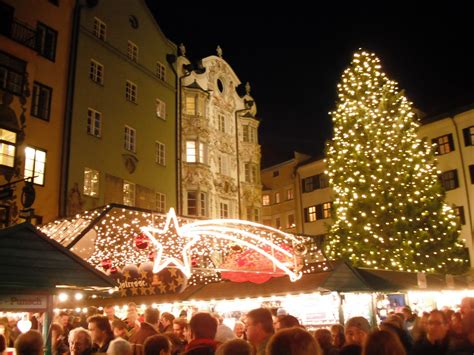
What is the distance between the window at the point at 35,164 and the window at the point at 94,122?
316cm

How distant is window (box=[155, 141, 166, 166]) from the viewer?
27.5 m

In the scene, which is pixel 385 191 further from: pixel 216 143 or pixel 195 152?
pixel 195 152

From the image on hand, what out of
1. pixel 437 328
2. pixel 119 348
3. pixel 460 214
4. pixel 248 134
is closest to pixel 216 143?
pixel 248 134

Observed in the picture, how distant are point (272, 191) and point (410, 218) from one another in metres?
21.4

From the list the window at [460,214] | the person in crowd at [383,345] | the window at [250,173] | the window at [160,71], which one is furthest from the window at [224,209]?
the person in crowd at [383,345]

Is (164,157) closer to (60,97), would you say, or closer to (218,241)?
(60,97)

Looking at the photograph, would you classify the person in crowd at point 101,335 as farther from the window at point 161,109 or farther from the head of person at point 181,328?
the window at point 161,109

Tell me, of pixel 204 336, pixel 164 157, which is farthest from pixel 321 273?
pixel 164 157

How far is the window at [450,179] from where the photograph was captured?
3490 cm

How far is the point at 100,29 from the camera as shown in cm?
2514

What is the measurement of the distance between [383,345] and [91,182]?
66.8 feet

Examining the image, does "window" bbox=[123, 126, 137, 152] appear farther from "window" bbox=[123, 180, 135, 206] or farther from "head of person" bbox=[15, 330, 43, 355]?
"head of person" bbox=[15, 330, 43, 355]

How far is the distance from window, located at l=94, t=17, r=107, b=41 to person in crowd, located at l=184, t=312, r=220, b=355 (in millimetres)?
22100

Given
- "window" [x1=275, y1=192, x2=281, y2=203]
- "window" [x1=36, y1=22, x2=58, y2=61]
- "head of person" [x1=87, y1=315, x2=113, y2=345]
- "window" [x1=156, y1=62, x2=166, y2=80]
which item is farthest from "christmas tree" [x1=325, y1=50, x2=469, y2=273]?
"head of person" [x1=87, y1=315, x2=113, y2=345]
